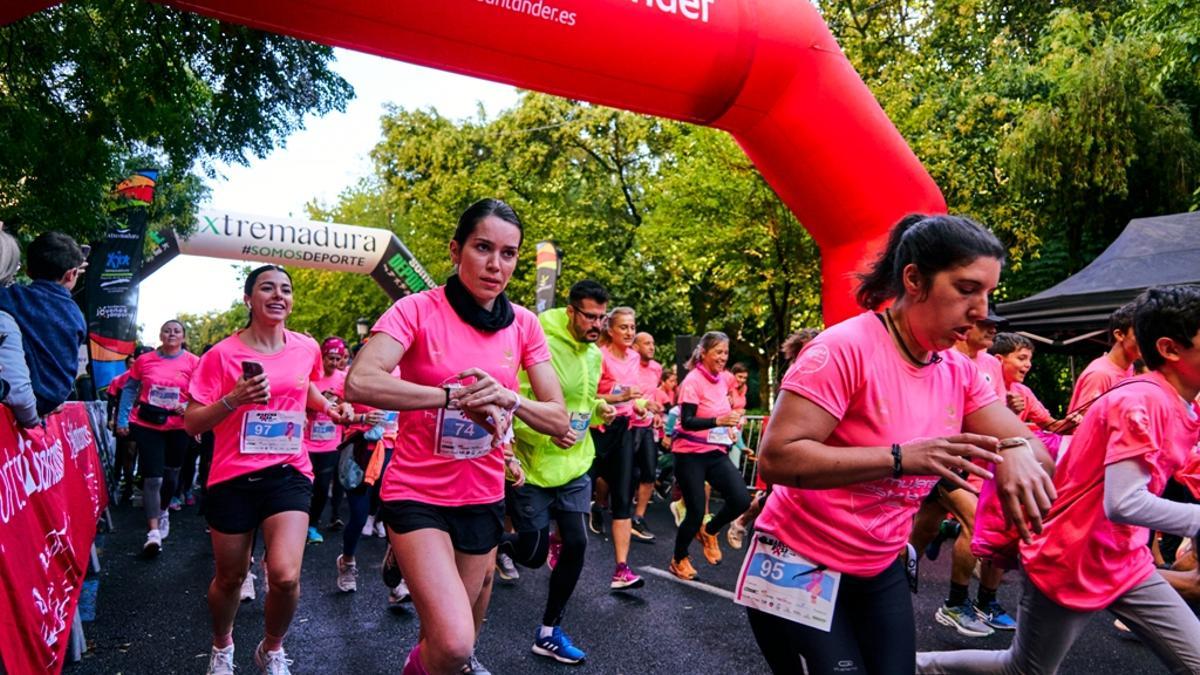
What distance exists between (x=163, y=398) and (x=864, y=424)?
7536mm

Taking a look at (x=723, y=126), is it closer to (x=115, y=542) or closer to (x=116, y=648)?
(x=116, y=648)

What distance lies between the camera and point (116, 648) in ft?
15.9

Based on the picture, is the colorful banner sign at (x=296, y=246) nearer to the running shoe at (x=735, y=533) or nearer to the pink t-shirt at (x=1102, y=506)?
the running shoe at (x=735, y=533)

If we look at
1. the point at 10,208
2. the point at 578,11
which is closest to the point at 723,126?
the point at 578,11

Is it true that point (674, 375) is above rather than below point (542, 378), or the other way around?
below

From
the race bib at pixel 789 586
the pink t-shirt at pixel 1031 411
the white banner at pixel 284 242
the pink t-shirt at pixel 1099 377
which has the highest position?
the white banner at pixel 284 242

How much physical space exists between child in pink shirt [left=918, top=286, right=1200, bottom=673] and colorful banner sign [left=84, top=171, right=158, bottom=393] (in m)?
9.84

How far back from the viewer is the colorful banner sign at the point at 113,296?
10172mm

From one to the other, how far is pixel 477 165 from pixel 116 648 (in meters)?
25.1

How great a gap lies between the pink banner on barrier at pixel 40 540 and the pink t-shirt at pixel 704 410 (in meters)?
4.33

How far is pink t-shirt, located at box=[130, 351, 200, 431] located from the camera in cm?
796

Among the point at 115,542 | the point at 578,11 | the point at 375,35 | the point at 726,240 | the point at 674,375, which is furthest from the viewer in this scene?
the point at 726,240

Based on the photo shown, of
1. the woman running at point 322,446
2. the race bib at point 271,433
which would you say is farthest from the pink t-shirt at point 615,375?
the race bib at point 271,433

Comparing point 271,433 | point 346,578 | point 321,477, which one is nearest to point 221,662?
point 271,433
